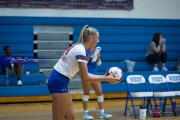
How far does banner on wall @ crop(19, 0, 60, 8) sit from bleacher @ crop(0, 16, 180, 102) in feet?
1.61

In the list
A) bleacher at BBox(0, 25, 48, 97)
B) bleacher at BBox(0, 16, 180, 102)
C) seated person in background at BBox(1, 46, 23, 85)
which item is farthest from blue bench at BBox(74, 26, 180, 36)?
seated person in background at BBox(1, 46, 23, 85)

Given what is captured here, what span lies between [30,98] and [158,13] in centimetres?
593

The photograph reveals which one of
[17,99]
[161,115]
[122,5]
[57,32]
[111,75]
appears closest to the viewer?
[111,75]

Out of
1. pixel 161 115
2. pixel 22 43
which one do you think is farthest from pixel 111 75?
pixel 22 43

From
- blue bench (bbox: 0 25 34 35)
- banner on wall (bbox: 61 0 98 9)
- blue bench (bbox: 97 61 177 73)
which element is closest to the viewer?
blue bench (bbox: 0 25 34 35)

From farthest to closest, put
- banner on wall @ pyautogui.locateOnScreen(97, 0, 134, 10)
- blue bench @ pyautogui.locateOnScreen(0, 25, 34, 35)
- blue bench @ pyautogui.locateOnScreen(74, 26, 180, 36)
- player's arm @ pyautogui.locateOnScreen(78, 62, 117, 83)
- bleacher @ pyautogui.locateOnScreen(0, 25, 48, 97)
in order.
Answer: banner on wall @ pyautogui.locateOnScreen(97, 0, 134, 10) → blue bench @ pyautogui.locateOnScreen(74, 26, 180, 36) → blue bench @ pyautogui.locateOnScreen(0, 25, 34, 35) → bleacher @ pyautogui.locateOnScreen(0, 25, 48, 97) → player's arm @ pyautogui.locateOnScreen(78, 62, 117, 83)

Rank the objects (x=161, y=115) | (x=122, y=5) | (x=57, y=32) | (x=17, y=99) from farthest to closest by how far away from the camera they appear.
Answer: (x=122, y=5) < (x=57, y=32) < (x=17, y=99) < (x=161, y=115)

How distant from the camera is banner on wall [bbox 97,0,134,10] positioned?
14016 millimetres

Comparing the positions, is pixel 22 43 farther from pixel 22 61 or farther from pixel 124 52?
pixel 124 52

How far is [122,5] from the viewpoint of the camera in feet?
46.6

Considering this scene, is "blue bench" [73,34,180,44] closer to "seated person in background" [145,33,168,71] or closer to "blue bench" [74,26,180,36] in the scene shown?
"blue bench" [74,26,180,36]

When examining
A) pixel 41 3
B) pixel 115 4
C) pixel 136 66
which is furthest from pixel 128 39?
pixel 41 3

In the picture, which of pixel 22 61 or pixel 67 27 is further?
pixel 67 27

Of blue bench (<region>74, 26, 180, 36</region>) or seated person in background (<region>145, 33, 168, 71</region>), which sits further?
blue bench (<region>74, 26, 180, 36</region>)
